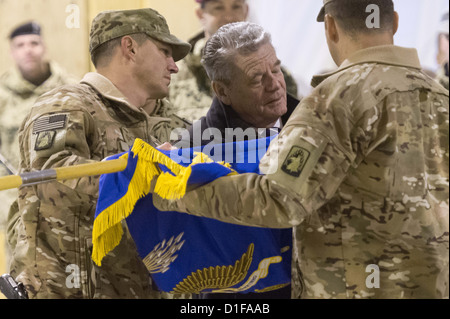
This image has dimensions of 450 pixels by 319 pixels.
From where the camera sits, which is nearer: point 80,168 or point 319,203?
point 319,203

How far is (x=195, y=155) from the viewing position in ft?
8.58

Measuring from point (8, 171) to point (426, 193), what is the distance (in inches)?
87.3

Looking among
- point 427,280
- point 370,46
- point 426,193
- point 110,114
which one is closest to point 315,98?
point 370,46

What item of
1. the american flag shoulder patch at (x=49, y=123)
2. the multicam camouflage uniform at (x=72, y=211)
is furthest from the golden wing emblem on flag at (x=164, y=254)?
the american flag shoulder patch at (x=49, y=123)

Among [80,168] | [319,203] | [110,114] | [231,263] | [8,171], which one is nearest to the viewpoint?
[319,203]

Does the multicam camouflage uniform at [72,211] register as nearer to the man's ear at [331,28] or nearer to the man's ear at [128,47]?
the man's ear at [128,47]

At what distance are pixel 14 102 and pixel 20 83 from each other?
0.10 meters

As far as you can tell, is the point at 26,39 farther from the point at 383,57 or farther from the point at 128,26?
the point at 383,57

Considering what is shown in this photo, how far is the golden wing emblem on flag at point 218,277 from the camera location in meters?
2.54

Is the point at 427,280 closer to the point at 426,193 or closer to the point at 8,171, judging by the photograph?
the point at 426,193

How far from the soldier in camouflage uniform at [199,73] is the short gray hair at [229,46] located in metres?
0.37

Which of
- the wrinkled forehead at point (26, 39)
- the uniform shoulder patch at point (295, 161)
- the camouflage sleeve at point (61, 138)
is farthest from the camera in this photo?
the wrinkled forehead at point (26, 39)

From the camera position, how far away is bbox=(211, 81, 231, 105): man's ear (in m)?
3.05

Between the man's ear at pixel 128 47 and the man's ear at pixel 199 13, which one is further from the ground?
the man's ear at pixel 199 13
